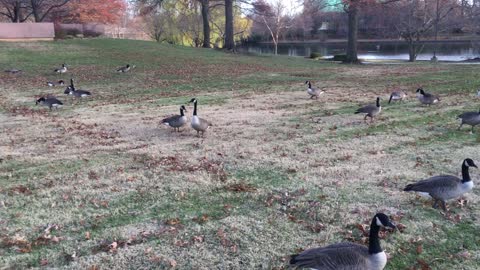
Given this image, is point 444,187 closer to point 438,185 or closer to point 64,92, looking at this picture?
point 438,185

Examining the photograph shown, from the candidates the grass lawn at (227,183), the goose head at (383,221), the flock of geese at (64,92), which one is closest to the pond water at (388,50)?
the flock of geese at (64,92)

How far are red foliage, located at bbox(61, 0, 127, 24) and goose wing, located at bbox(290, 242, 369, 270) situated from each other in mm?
45311

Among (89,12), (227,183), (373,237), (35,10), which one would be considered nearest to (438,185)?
(373,237)

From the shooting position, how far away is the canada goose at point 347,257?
387 centimetres

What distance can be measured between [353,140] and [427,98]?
15.1ft

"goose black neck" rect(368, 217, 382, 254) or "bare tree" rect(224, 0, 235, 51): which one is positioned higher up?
"bare tree" rect(224, 0, 235, 51)

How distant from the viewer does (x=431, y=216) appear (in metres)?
5.58

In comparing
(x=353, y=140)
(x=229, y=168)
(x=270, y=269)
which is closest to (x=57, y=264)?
(x=270, y=269)

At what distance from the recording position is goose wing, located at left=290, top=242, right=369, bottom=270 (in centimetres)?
386

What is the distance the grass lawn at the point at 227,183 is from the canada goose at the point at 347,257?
0.70 meters

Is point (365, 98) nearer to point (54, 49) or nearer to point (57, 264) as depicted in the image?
point (57, 264)

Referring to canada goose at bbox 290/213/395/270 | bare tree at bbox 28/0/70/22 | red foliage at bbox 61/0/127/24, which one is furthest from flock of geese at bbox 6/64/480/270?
red foliage at bbox 61/0/127/24

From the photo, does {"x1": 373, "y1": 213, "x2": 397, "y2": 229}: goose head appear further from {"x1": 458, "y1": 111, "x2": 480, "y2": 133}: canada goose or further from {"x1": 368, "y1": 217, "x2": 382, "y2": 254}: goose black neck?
{"x1": 458, "y1": 111, "x2": 480, "y2": 133}: canada goose

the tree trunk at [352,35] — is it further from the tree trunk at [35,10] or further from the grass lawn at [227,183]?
the tree trunk at [35,10]
